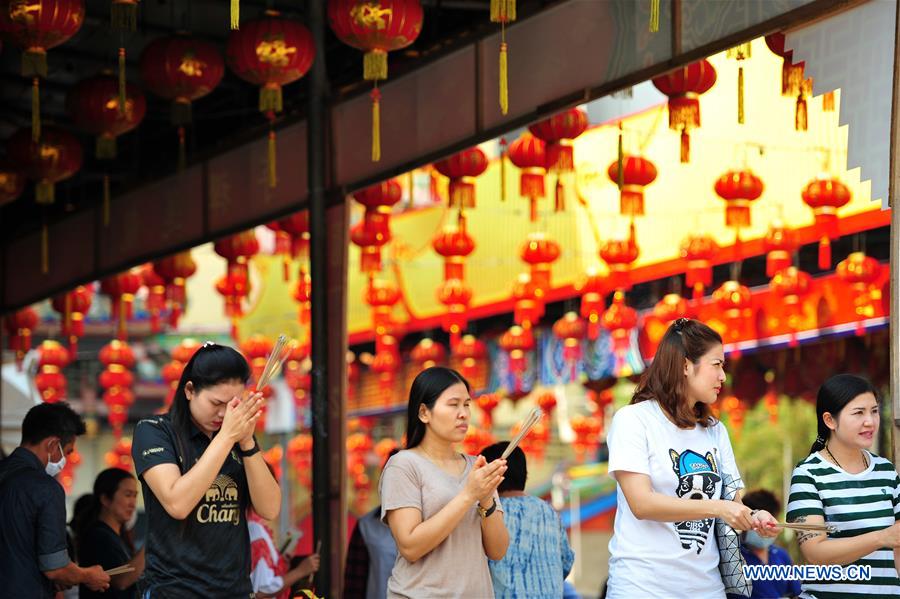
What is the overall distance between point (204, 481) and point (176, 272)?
20.0 feet

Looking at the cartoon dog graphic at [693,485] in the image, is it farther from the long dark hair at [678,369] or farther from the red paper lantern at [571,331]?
the red paper lantern at [571,331]

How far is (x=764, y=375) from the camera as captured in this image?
42.4 ft

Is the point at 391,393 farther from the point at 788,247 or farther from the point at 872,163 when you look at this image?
the point at 872,163

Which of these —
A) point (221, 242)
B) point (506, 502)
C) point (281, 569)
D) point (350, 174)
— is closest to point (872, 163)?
point (506, 502)

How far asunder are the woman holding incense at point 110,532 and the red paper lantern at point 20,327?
5.19m

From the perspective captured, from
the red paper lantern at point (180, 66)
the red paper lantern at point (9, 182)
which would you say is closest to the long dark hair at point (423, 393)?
the red paper lantern at point (180, 66)

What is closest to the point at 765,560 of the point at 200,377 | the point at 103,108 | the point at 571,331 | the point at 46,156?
the point at 200,377

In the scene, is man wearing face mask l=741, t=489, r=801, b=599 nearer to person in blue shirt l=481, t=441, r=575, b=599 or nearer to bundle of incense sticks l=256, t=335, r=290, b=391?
person in blue shirt l=481, t=441, r=575, b=599

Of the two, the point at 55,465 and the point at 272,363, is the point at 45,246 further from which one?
the point at 272,363

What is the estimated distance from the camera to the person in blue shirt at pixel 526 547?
14.4 ft

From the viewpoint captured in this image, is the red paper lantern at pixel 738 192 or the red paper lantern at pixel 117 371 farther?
the red paper lantern at pixel 117 371

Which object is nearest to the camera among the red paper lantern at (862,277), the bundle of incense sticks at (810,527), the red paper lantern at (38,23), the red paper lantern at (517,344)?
the bundle of incense sticks at (810,527)

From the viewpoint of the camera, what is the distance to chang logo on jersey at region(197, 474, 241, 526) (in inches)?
139

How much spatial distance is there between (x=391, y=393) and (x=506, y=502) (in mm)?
13404
